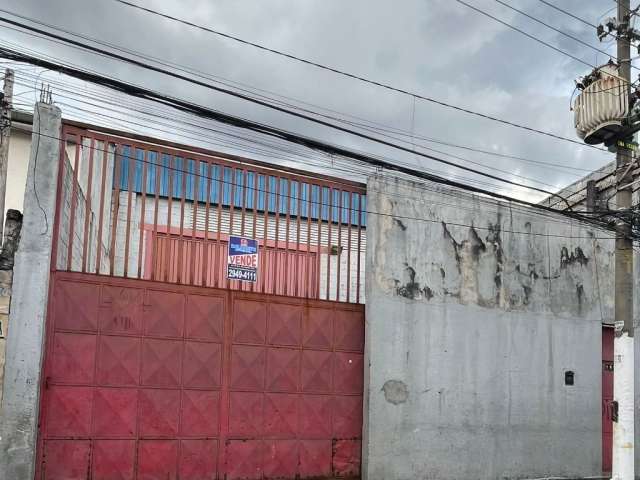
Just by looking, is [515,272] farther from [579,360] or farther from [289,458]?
[289,458]

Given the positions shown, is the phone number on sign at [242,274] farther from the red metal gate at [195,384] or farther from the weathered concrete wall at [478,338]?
the weathered concrete wall at [478,338]

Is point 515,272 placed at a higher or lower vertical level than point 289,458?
higher

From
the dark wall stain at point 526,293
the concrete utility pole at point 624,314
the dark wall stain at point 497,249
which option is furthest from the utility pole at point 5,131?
the dark wall stain at point 526,293

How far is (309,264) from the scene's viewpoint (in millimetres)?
13031

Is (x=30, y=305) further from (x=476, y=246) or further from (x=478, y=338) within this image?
(x=476, y=246)

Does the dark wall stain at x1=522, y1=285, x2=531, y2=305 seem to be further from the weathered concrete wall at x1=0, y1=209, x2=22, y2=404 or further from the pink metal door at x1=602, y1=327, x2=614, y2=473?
the weathered concrete wall at x1=0, y1=209, x2=22, y2=404

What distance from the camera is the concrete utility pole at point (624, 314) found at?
11945 millimetres

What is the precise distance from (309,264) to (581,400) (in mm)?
6933

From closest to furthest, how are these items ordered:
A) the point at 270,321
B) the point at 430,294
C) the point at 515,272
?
the point at 270,321
the point at 430,294
the point at 515,272

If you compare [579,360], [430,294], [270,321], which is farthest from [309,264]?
[579,360]

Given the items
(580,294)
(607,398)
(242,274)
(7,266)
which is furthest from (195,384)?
(607,398)

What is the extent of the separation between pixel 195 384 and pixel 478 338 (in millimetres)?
5708

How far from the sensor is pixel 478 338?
14.5 m

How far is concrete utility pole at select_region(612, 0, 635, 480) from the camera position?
11.9 metres
